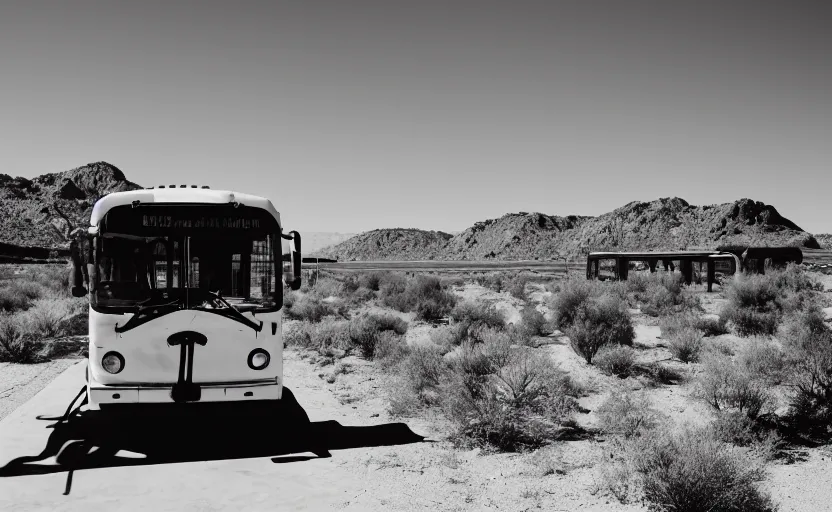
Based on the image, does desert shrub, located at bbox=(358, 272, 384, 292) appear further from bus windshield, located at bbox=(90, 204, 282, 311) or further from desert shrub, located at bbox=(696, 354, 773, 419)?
bus windshield, located at bbox=(90, 204, 282, 311)

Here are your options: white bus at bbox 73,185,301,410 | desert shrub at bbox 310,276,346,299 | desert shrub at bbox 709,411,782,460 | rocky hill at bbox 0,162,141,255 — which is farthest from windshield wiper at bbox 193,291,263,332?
rocky hill at bbox 0,162,141,255

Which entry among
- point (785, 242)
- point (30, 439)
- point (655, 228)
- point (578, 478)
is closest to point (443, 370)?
point (578, 478)

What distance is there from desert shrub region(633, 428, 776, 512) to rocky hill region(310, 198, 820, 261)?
3128 inches

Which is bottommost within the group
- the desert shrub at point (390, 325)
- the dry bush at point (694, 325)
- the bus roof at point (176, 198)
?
the desert shrub at point (390, 325)

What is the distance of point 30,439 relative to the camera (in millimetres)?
7461

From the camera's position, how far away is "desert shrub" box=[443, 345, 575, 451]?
770cm

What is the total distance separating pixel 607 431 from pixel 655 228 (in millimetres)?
97906

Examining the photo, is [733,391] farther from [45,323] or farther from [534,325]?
[45,323]

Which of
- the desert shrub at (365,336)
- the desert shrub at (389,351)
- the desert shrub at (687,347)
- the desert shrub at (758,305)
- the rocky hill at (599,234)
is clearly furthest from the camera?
the rocky hill at (599,234)

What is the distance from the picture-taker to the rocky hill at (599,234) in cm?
8988

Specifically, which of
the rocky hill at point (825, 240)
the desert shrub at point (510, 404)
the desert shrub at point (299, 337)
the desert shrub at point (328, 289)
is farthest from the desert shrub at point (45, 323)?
the rocky hill at point (825, 240)

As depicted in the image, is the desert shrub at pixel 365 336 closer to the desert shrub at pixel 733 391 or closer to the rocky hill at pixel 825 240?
the desert shrub at pixel 733 391

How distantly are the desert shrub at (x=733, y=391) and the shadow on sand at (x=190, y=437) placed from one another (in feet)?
12.4

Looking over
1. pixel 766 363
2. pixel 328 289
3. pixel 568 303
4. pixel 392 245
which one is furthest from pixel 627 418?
pixel 392 245
